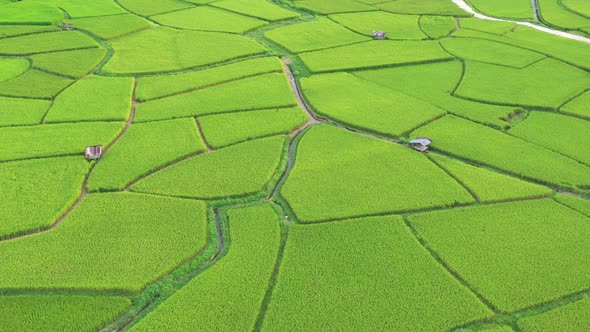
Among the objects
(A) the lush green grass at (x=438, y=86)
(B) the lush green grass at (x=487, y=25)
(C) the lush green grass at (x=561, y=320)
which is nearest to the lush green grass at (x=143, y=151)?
(A) the lush green grass at (x=438, y=86)

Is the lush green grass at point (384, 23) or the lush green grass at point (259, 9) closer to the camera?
the lush green grass at point (384, 23)

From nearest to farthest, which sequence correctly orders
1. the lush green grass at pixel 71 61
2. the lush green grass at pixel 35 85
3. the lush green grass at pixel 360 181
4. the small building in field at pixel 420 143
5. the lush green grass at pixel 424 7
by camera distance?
the lush green grass at pixel 360 181
the small building in field at pixel 420 143
the lush green grass at pixel 35 85
the lush green grass at pixel 71 61
the lush green grass at pixel 424 7

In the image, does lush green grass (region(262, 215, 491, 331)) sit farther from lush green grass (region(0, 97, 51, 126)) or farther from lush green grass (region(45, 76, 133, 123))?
lush green grass (region(0, 97, 51, 126))

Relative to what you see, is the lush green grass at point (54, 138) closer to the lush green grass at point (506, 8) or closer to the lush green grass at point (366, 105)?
the lush green grass at point (366, 105)

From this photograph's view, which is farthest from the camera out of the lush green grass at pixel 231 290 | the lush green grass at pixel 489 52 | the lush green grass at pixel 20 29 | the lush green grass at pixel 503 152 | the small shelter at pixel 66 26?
the small shelter at pixel 66 26

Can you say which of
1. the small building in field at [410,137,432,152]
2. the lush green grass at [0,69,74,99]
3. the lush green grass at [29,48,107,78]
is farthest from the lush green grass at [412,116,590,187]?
the lush green grass at [29,48,107,78]
